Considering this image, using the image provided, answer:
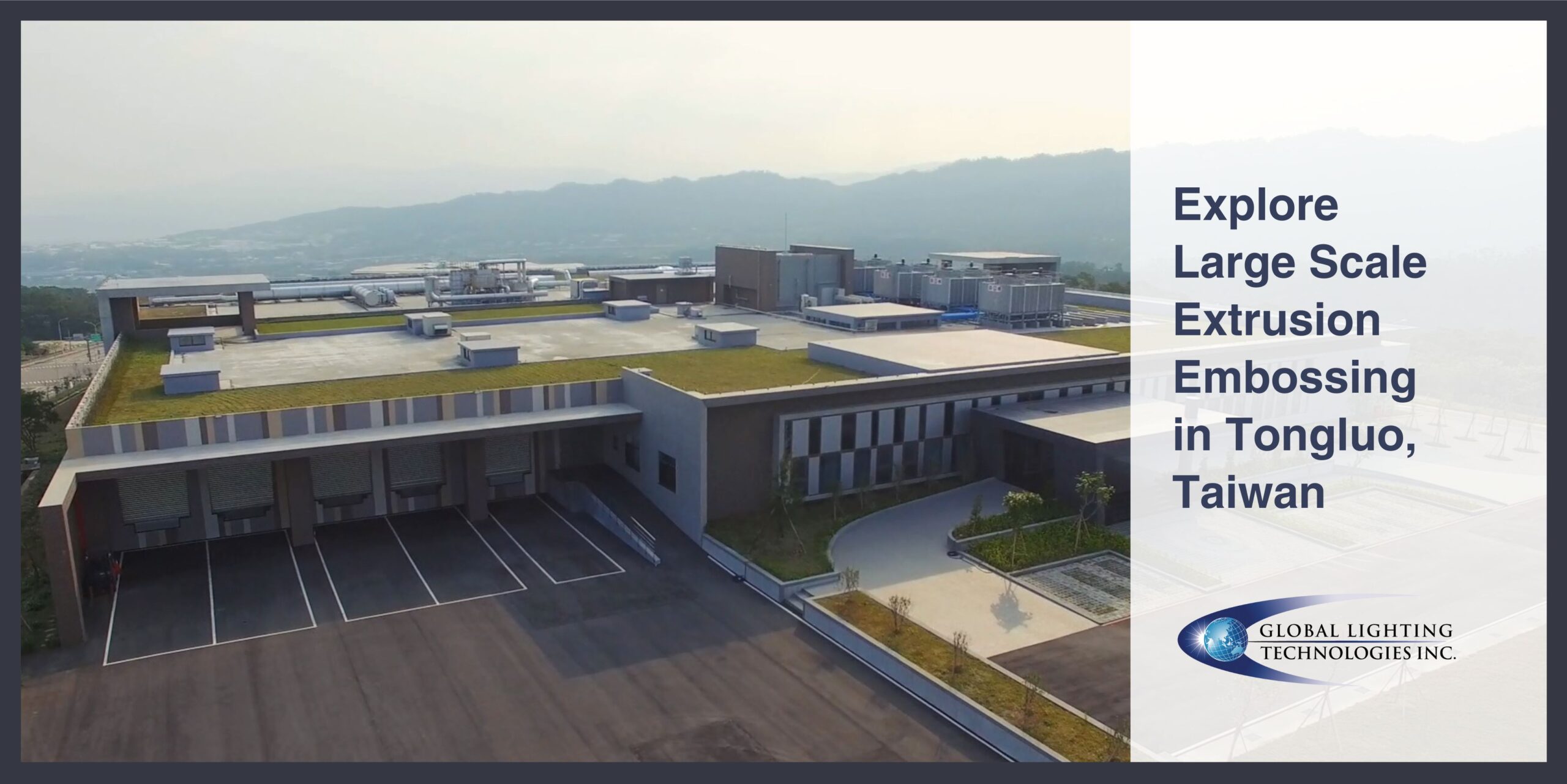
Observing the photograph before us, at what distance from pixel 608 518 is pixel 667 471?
2.50 metres

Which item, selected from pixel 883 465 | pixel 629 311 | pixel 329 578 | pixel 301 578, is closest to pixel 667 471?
pixel 883 465

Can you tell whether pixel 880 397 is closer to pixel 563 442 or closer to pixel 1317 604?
pixel 563 442

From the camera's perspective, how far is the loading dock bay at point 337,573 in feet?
76.9

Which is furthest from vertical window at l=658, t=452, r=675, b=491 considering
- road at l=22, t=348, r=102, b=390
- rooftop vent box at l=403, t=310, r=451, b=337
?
road at l=22, t=348, r=102, b=390

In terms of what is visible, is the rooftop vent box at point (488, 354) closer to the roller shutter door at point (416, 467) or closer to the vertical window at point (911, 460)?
the roller shutter door at point (416, 467)

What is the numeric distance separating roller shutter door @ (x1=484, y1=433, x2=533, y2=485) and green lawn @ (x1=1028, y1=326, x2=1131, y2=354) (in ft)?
77.5

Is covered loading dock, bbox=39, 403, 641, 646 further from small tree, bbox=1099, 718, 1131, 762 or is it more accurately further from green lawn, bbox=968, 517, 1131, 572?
small tree, bbox=1099, 718, 1131, 762

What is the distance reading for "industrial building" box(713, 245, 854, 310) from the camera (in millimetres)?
54844

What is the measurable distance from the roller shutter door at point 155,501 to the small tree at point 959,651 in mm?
23213

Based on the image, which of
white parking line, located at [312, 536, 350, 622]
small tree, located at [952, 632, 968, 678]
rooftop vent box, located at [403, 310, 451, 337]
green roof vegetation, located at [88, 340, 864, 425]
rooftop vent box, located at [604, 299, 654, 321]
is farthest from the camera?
rooftop vent box, located at [604, 299, 654, 321]

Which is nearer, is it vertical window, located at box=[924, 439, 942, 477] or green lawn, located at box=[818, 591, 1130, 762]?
green lawn, located at box=[818, 591, 1130, 762]

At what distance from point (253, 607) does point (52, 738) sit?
243 inches

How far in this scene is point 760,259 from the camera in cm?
5525

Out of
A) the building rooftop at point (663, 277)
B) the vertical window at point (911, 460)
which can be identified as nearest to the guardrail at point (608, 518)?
the vertical window at point (911, 460)
